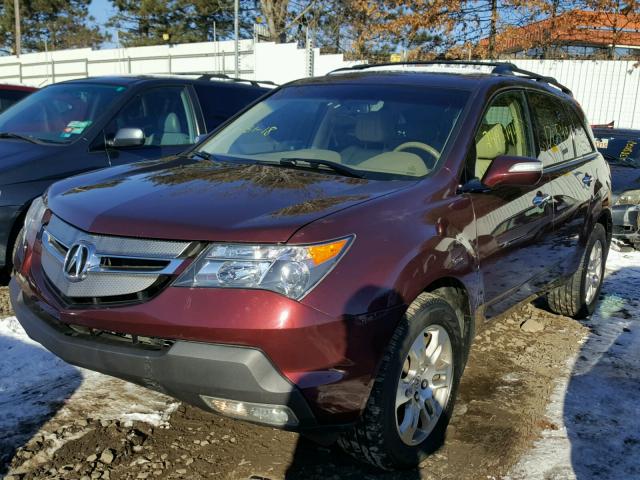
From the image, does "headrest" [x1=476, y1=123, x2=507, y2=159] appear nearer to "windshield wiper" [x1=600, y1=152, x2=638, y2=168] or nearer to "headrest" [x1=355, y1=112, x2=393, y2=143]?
"headrest" [x1=355, y1=112, x2=393, y2=143]

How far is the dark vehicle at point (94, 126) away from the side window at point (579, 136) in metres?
3.31

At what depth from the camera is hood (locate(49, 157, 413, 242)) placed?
2.42 meters

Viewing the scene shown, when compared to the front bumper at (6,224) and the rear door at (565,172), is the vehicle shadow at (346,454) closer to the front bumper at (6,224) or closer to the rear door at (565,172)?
the rear door at (565,172)

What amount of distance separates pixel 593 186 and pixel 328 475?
329 centimetres

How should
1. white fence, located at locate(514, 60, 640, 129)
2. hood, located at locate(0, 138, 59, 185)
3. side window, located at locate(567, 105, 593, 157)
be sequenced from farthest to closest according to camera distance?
white fence, located at locate(514, 60, 640, 129)
side window, located at locate(567, 105, 593, 157)
hood, located at locate(0, 138, 59, 185)

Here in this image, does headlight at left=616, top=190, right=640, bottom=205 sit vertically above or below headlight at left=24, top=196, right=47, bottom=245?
below

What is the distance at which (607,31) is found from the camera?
65.1 ft

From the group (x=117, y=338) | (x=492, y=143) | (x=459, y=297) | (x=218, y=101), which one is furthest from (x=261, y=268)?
(x=218, y=101)

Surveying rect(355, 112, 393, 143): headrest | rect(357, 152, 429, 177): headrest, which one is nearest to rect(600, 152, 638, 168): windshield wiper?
rect(355, 112, 393, 143): headrest

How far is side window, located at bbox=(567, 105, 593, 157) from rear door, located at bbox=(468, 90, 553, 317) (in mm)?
999

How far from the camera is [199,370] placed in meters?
2.30

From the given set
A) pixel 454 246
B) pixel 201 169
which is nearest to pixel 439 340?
pixel 454 246

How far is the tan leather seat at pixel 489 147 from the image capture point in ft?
11.5

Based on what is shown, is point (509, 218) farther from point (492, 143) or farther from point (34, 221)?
point (34, 221)
